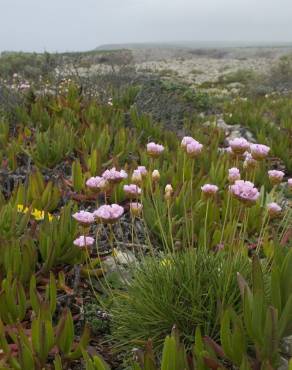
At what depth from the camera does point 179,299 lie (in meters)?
2.12

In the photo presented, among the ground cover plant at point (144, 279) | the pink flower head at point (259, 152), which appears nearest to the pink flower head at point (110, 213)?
the ground cover plant at point (144, 279)

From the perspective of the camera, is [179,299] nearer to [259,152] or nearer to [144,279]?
[144,279]

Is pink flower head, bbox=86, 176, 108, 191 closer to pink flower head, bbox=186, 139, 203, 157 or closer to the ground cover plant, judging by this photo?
the ground cover plant

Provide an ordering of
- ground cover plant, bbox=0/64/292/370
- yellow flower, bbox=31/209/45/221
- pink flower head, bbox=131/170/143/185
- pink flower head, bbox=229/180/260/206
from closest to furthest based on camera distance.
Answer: ground cover plant, bbox=0/64/292/370
pink flower head, bbox=229/180/260/206
pink flower head, bbox=131/170/143/185
yellow flower, bbox=31/209/45/221

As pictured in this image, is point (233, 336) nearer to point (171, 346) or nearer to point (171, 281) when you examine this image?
point (171, 346)

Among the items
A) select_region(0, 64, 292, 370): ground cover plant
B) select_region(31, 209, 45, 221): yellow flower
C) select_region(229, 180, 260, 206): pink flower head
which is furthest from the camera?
select_region(31, 209, 45, 221): yellow flower

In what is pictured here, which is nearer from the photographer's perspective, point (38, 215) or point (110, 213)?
point (110, 213)

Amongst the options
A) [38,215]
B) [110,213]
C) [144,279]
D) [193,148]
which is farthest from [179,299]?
[38,215]

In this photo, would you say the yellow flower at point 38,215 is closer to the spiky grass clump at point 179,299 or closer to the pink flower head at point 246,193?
the spiky grass clump at point 179,299

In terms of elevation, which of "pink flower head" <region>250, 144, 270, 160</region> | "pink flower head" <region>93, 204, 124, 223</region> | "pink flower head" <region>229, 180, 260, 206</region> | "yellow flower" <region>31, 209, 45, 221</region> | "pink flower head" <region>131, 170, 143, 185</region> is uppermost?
"pink flower head" <region>250, 144, 270, 160</region>

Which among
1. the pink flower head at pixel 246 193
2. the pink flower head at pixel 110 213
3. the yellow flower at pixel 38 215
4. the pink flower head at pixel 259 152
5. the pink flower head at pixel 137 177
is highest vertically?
the pink flower head at pixel 259 152

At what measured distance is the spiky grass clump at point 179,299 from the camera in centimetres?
204

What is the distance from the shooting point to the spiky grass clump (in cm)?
204

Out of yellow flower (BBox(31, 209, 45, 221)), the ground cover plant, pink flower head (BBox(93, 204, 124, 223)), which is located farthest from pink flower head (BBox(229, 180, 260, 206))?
yellow flower (BBox(31, 209, 45, 221))
